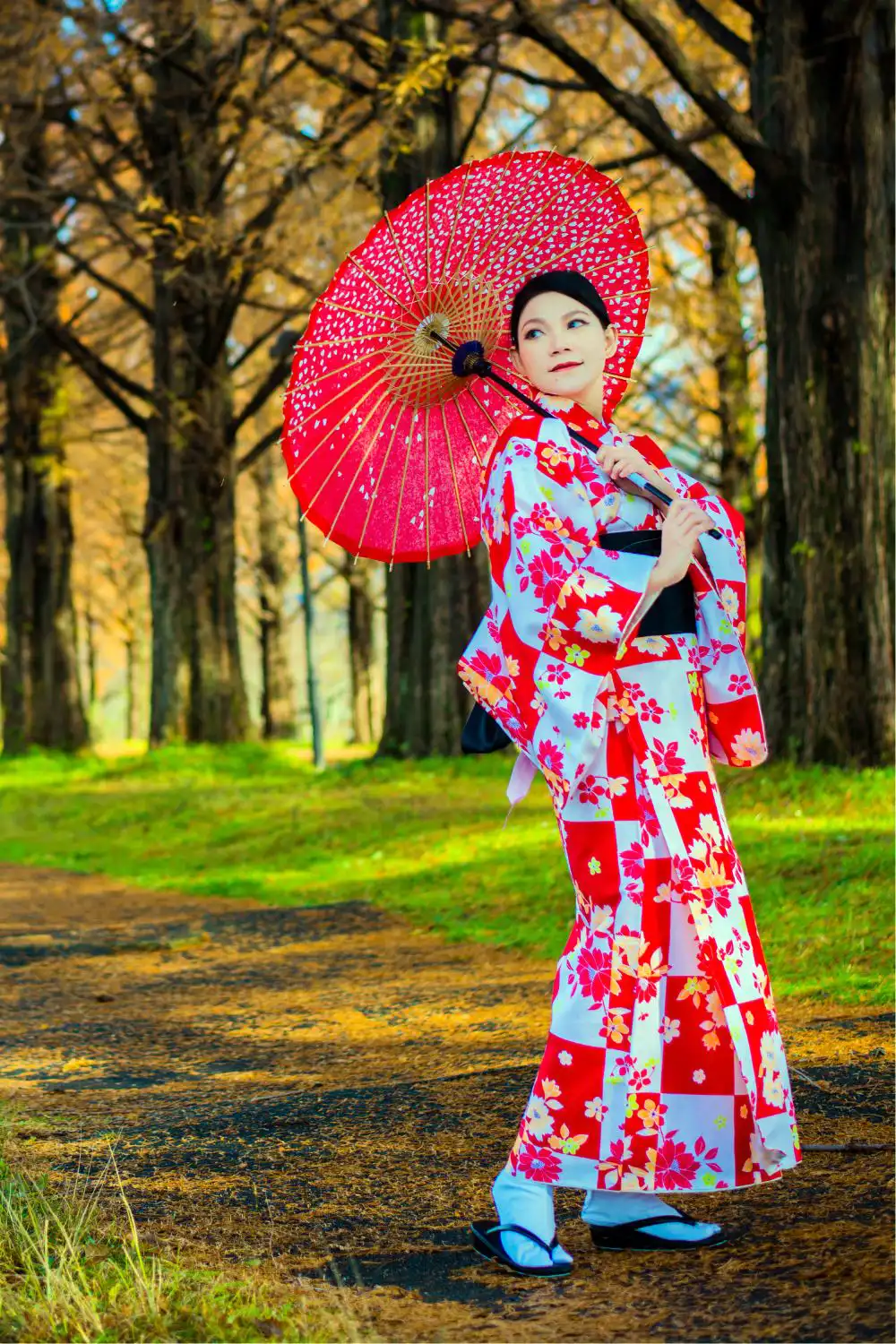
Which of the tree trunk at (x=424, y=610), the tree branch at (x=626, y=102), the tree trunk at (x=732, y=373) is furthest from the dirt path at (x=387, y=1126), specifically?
the tree trunk at (x=732, y=373)

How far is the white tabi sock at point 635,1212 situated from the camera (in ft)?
11.4

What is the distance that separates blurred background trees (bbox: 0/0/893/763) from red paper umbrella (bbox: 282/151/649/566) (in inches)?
240

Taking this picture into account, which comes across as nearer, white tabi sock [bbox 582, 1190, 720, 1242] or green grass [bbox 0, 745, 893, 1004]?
white tabi sock [bbox 582, 1190, 720, 1242]

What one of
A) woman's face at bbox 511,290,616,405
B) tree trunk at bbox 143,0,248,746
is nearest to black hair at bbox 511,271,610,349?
woman's face at bbox 511,290,616,405

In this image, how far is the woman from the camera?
3365mm

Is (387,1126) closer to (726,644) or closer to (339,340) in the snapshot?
(726,644)

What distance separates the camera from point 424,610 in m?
14.8

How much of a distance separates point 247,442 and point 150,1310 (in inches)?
1032

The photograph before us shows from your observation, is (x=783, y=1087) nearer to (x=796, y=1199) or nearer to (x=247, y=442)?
(x=796, y=1199)

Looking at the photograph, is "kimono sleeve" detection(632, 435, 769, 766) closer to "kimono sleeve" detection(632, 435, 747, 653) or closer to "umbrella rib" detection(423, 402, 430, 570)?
"kimono sleeve" detection(632, 435, 747, 653)

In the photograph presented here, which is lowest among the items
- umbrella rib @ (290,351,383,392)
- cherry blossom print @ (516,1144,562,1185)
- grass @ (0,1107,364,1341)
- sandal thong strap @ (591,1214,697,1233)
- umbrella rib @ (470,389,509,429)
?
sandal thong strap @ (591,1214,697,1233)

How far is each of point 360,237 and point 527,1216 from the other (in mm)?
13585

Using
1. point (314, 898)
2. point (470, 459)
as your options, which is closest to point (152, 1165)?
point (470, 459)

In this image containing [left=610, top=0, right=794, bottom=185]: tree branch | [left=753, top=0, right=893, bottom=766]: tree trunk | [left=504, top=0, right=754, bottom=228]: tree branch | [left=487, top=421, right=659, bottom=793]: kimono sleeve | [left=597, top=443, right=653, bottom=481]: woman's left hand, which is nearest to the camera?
[left=487, top=421, right=659, bottom=793]: kimono sleeve
